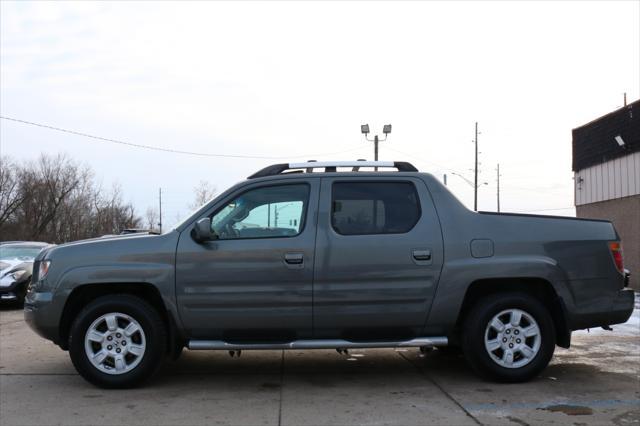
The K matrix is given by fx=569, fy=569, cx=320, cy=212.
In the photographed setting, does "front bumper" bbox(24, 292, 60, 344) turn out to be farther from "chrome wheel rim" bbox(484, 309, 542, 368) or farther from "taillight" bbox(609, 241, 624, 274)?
"taillight" bbox(609, 241, 624, 274)

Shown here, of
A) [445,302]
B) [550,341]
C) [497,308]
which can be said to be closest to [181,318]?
[445,302]

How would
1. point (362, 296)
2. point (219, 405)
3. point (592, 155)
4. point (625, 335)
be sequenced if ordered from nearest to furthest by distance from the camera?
point (219, 405) → point (362, 296) → point (625, 335) → point (592, 155)

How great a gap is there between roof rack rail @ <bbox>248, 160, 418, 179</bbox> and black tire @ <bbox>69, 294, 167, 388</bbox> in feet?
5.45

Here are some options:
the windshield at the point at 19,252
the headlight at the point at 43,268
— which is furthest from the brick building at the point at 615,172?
the windshield at the point at 19,252

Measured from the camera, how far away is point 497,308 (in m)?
5.27

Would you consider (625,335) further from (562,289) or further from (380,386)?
(380,386)

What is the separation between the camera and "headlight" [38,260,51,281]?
5.32 meters

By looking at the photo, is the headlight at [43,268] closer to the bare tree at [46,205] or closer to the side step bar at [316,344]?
the side step bar at [316,344]

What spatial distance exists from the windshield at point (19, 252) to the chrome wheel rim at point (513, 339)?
35.1 feet

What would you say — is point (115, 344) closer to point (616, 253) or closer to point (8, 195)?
point (616, 253)

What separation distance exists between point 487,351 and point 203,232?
2.82m

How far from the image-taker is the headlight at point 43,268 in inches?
210

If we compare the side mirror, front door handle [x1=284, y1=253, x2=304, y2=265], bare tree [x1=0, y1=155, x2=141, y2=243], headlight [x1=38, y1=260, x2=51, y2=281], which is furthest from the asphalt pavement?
bare tree [x1=0, y1=155, x2=141, y2=243]

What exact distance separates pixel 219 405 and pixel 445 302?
2190mm
